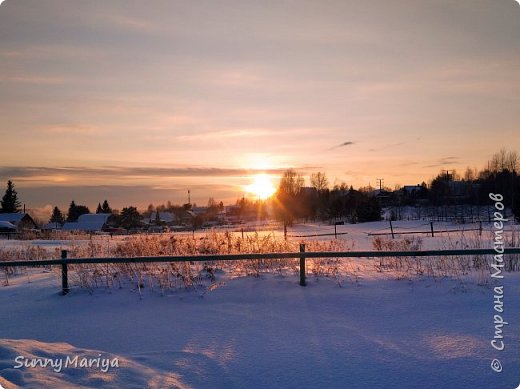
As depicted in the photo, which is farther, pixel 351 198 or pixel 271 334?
pixel 351 198

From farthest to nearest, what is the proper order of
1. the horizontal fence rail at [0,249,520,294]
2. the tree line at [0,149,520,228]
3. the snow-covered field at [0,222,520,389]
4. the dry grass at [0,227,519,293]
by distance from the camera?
the tree line at [0,149,520,228] → the dry grass at [0,227,519,293] → the horizontal fence rail at [0,249,520,294] → the snow-covered field at [0,222,520,389]

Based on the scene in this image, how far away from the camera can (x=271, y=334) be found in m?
7.11

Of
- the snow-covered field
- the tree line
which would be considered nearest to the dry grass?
the snow-covered field

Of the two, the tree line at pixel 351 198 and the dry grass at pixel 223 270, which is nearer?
the dry grass at pixel 223 270

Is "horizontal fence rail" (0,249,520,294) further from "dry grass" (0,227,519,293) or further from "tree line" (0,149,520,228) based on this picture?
"tree line" (0,149,520,228)

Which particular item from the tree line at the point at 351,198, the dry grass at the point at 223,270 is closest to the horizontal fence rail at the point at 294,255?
the dry grass at the point at 223,270

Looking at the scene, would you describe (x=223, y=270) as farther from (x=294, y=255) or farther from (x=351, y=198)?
(x=351, y=198)

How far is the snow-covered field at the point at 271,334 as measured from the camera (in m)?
5.50

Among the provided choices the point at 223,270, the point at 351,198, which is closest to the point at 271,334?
the point at 223,270

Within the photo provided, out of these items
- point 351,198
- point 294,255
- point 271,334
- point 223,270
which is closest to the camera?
point 271,334

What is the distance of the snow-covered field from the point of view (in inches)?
217

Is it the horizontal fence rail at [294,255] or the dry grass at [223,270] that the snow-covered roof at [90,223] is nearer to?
the dry grass at [223,270]

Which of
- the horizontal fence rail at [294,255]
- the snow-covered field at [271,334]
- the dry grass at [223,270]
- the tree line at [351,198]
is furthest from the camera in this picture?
the tree line at [351,198]

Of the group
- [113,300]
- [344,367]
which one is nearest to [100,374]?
[344,367]
